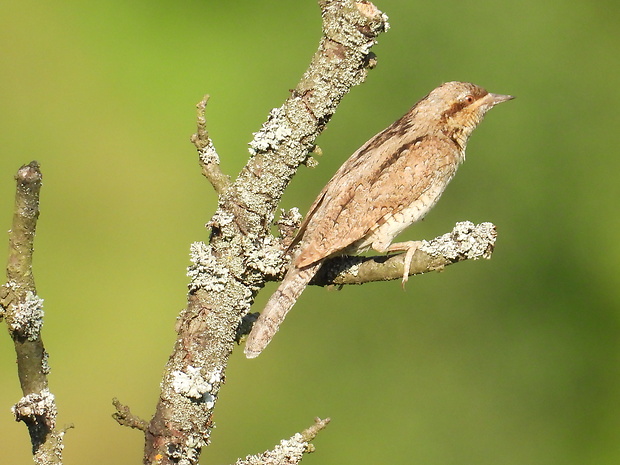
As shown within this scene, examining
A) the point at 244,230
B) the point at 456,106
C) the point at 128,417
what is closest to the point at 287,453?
the point at 128,417

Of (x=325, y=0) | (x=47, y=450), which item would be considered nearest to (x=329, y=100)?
(x=325, y=0)

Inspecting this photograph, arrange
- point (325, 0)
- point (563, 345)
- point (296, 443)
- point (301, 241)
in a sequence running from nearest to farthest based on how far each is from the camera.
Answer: point (296, 443)
point (325, 0)
point (301, 241)
point (563, 345)

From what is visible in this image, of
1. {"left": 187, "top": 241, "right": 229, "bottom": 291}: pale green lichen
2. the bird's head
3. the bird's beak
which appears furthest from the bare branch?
the bird's beak

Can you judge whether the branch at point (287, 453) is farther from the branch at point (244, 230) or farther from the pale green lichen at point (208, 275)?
the pale green lichen at point (208, 275)

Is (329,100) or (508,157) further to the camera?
(508,157)

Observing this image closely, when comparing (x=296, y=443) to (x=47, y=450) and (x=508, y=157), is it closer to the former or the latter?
(x=47, y=450)

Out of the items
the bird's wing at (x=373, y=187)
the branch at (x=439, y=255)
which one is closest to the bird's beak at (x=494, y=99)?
the bird's wing at (x=373, y=187)
